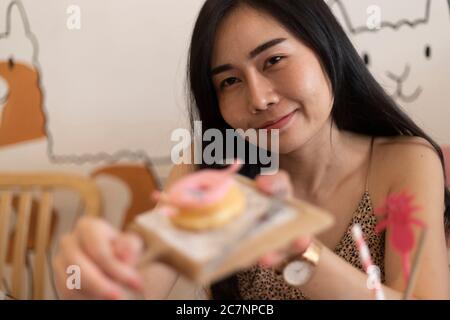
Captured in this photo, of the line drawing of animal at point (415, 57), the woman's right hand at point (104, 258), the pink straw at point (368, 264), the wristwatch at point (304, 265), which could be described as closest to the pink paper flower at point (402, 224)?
the pink straw at point (368, 264)

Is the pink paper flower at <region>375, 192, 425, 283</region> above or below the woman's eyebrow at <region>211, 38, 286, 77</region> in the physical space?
below

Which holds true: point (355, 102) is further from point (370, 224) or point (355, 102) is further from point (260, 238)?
point (260, 238)

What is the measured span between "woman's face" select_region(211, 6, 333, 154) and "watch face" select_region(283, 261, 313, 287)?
0.23 metres

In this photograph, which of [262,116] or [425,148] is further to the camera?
[425,148]

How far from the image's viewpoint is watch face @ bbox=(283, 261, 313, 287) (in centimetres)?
55

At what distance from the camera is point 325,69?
77 centimetres

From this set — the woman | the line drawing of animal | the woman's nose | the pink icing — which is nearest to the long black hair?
the woman

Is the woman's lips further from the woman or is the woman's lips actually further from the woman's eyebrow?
the woman's eyebrow

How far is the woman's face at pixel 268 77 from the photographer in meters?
0.68

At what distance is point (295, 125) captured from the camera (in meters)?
0.71

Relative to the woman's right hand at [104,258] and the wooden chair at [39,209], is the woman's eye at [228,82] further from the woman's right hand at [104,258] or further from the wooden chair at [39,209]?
the wooden chair at [39,209]

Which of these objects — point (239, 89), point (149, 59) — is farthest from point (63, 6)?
point (239, 89)
